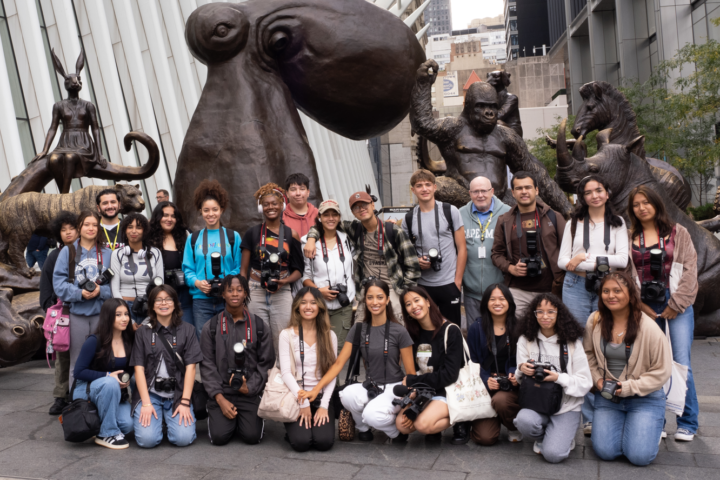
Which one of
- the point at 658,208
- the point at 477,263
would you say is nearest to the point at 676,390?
the point at 658,208

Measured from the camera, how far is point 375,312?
4363 mm

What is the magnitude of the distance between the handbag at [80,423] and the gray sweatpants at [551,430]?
8.27 feet

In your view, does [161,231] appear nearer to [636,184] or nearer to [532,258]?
[532,258]

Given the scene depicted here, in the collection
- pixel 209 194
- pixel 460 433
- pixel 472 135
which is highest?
pixel 472 135

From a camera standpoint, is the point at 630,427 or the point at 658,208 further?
the point at 658,208

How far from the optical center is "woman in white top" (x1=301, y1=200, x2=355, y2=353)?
4.90 m

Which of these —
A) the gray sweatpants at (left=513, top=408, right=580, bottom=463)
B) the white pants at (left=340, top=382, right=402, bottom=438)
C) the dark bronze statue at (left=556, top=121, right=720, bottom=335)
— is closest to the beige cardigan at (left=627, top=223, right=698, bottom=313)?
the gray sweatpants at (left=513, top=408, right=580, bottom=463)

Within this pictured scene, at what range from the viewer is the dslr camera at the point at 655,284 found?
4109 mm

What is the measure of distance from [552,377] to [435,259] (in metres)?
1.39

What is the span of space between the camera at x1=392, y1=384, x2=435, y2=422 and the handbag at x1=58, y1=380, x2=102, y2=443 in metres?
1.83

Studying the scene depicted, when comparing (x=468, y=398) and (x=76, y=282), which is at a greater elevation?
(x=76, y=282)

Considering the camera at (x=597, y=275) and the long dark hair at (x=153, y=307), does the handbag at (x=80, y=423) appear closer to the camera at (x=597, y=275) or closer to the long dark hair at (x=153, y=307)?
the long dark hair at (x=153, y=307)

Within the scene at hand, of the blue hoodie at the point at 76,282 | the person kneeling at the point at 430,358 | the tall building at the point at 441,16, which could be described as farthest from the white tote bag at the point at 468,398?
the tall building at the point at 441,16

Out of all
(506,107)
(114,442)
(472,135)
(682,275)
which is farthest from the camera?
(506,107)
